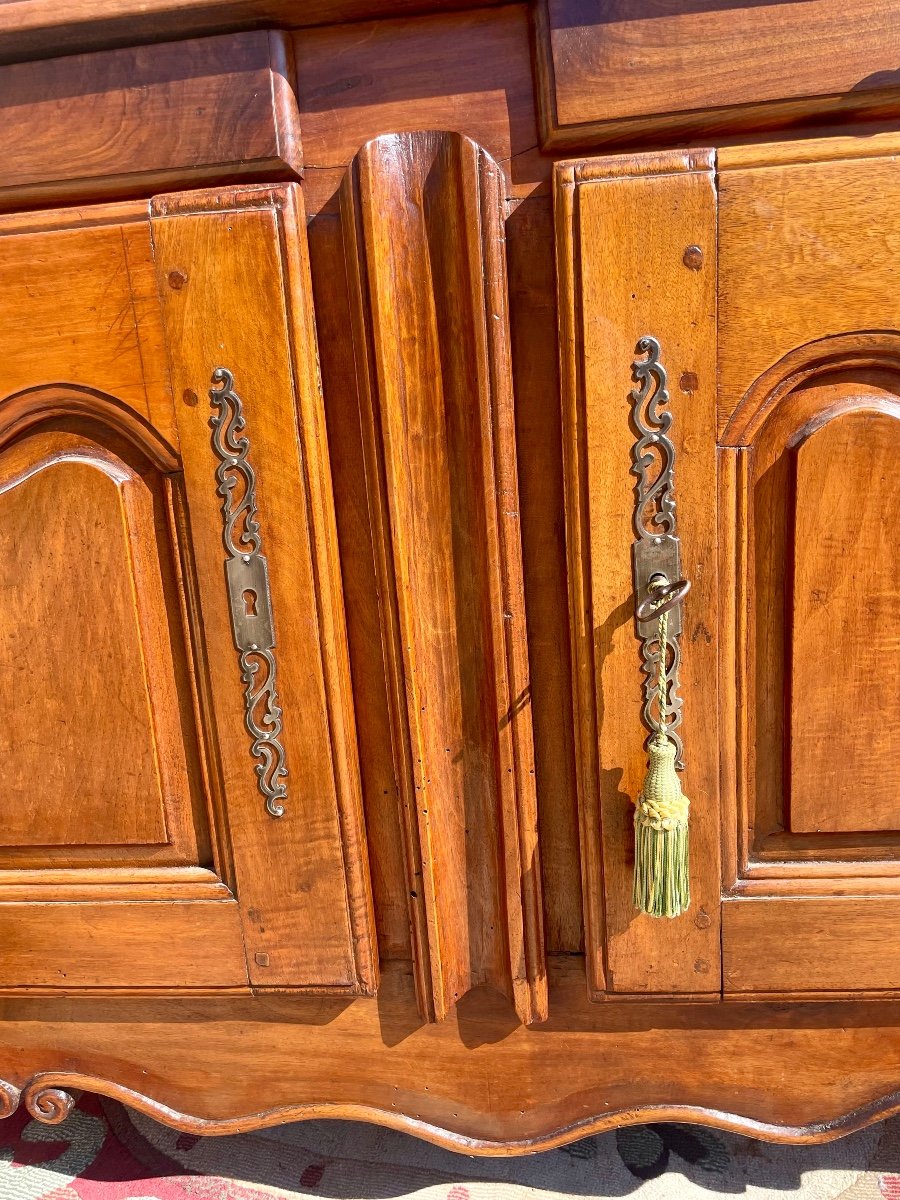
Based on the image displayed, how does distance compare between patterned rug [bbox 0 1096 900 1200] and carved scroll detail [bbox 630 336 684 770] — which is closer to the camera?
carved scroll detail [bbox 630 336 684 770]

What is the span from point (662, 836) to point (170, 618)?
1.28ft

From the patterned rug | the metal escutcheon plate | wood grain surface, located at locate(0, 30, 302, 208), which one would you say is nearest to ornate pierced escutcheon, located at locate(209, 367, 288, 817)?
wood grain surface, located at locate(0, 30, 302, 208)

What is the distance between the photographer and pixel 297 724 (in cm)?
60

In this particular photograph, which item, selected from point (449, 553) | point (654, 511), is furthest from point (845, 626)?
point (449, 553)

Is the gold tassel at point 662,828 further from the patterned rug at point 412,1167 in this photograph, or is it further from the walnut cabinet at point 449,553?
the patterned rug at point 412,1167

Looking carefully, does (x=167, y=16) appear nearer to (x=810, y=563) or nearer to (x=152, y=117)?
(x=152, y=117)

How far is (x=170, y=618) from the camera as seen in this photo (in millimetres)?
615

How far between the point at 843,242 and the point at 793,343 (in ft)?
0.21

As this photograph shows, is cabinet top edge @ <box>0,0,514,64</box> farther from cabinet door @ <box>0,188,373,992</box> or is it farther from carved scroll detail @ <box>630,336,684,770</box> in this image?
carved scroll detail @ <box>630,336,684,770</box>

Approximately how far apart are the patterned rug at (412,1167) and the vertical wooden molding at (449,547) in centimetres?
20

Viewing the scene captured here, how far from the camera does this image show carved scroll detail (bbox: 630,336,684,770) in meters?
0.54

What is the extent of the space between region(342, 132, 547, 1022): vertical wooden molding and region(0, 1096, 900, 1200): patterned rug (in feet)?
0.65

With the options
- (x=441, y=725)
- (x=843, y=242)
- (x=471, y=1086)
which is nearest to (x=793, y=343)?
(x=843, y=242)

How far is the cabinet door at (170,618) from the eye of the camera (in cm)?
55
